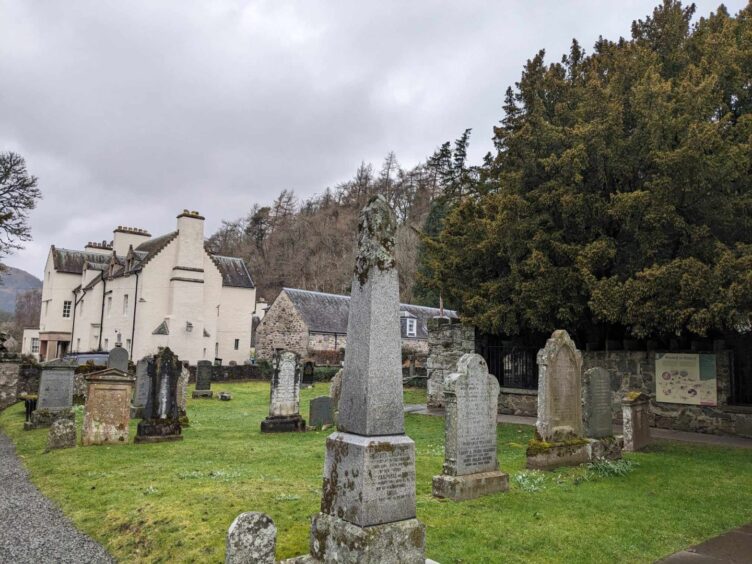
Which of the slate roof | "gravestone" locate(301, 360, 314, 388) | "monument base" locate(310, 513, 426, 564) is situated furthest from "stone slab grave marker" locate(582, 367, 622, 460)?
the slate roof

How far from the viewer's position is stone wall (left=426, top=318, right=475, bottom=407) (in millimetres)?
19047

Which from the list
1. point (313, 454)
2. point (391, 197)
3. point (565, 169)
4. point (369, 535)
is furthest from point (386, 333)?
point (391, 197)

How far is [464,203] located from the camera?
17719mm

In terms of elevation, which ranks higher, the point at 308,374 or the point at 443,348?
the point at 443,348

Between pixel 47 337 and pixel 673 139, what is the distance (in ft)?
140

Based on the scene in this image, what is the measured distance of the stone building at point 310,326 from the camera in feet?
121

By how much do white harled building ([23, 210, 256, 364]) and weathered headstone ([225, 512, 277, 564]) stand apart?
28.7m

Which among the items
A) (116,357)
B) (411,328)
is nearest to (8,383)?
(116,357)

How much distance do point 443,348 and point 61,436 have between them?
41.0 feet

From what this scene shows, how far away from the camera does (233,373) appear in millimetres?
30672

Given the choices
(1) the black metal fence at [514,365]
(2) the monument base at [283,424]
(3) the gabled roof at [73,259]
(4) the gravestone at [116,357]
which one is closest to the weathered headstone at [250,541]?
(2) the monument base at [283,424]

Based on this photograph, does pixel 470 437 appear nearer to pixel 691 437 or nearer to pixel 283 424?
pixel 283 424

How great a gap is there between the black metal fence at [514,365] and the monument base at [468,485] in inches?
414

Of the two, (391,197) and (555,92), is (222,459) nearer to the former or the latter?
(555,92)
